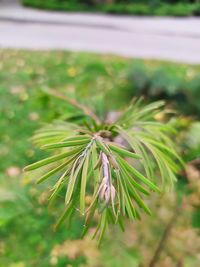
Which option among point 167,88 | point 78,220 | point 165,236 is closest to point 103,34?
point 167,88

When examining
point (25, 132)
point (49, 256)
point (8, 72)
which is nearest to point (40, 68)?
point (8, 72)

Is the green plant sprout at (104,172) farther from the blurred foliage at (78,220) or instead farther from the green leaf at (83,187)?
the blurred foliage at (78,220)

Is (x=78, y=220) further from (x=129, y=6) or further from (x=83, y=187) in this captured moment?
(x=129, y=6)

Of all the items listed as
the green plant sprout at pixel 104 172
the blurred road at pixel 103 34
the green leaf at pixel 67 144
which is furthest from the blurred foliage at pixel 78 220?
the blurred road at pixel 103 34

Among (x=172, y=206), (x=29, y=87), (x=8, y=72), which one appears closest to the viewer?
(x=172, y=206)

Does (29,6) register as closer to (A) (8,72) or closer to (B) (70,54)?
(B) (70,54)

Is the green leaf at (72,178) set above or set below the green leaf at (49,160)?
below
